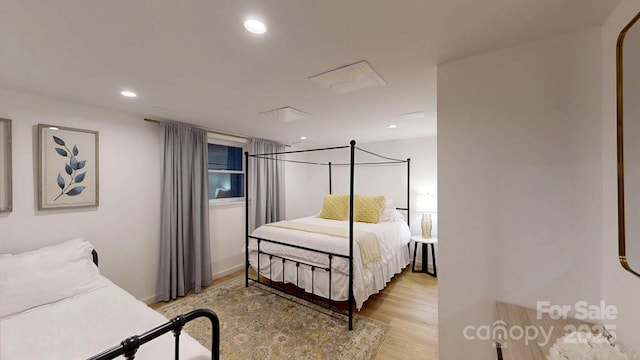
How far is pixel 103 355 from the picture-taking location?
0.81m

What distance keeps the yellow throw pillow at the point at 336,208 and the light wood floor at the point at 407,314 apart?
4.06 ft

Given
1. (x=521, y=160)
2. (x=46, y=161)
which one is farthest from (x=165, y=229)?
(x=521, y=160)

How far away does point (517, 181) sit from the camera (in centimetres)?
138

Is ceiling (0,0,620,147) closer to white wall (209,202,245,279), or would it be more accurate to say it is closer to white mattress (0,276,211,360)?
white mattress (0,276,211,360)

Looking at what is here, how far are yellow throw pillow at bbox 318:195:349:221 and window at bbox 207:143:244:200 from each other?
1.48 metres

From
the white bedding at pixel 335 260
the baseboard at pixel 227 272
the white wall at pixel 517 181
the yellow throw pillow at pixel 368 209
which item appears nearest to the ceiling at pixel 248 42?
the white wall at pixel 517 181

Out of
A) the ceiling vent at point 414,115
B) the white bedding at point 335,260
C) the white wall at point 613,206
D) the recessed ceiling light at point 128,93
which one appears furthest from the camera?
the ceiling vent at point 414,115

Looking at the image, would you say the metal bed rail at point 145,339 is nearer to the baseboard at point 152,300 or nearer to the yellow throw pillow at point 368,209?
the baseboard at point 152,300

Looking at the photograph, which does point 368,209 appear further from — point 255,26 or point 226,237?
point 255,26

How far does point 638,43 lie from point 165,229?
386 cm

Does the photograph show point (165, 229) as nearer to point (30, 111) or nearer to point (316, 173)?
point (30, 111)

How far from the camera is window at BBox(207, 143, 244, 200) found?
3766 mm

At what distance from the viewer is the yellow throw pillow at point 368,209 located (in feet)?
12.0

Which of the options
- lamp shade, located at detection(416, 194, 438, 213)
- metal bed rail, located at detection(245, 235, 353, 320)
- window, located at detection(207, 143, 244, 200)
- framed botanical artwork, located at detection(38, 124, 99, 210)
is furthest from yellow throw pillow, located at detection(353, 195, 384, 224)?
framed botanical artwork, located at detection(38, 124, 99, 210)
